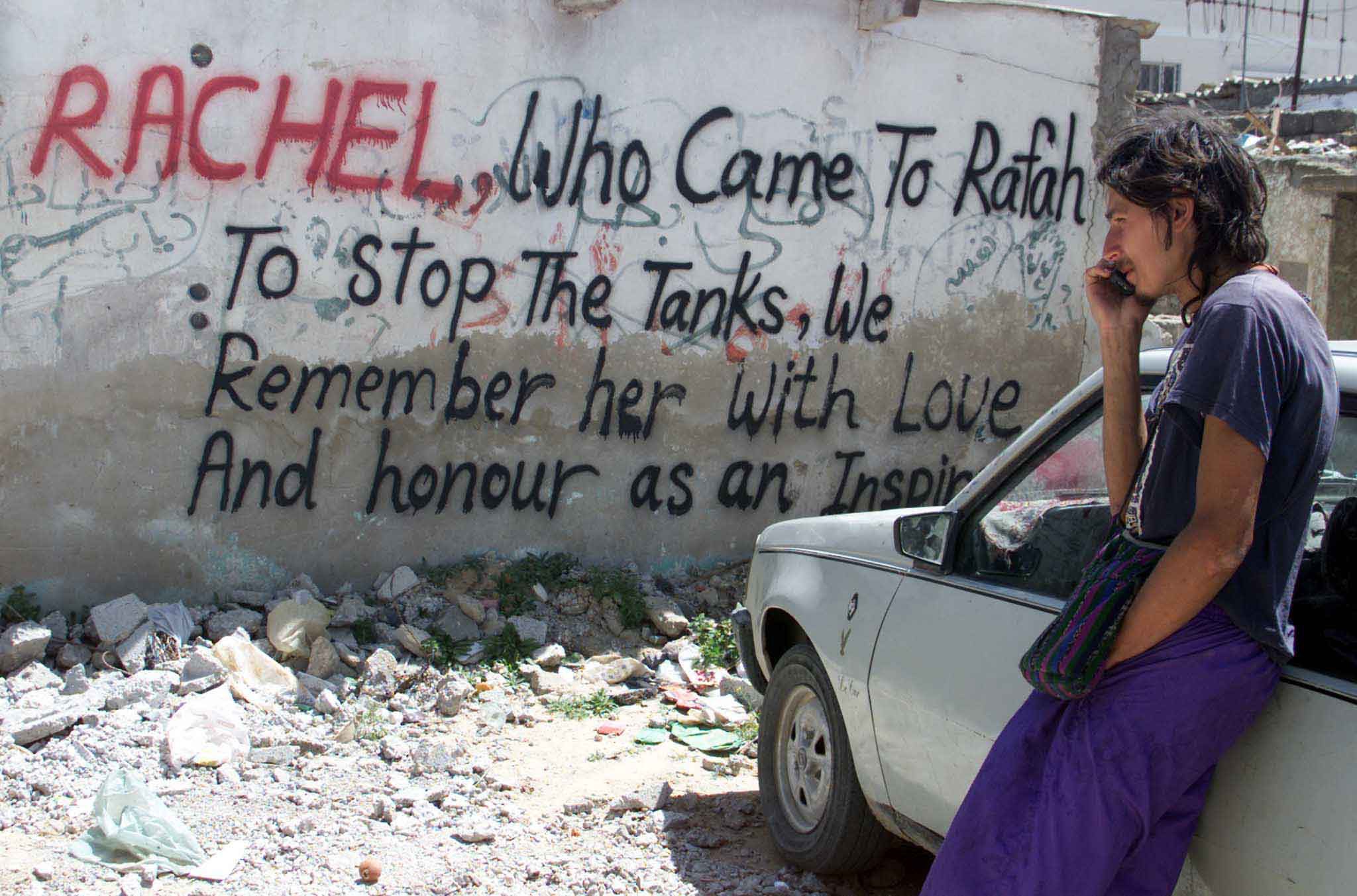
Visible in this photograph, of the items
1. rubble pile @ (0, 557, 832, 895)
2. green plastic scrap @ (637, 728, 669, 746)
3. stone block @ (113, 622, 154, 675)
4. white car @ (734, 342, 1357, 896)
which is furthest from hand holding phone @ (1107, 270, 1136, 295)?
stone block @ (113, 622, 154, 675)

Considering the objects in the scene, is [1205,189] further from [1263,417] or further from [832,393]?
[832,393]

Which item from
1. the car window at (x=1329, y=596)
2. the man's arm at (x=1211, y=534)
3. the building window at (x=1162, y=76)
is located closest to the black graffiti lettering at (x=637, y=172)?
the car window at (x=1329, y=596)

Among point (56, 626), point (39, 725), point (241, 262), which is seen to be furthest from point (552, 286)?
point (39, 725)

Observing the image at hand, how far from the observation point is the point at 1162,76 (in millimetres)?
26281

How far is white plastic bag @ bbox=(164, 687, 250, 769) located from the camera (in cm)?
443

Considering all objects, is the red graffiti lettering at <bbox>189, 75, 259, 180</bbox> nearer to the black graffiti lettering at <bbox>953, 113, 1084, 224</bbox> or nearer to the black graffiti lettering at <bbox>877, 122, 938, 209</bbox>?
the black graffiti lettering at <bbox>877, 122, 938, 209</bbox>

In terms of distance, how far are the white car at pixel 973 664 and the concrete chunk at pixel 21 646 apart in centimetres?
301

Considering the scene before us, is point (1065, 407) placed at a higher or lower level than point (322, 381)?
higher

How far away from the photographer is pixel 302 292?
6.07 m

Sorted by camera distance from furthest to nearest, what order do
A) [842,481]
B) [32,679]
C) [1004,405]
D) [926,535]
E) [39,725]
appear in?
[1004,405] < [842,481] < [32,679] < [39,725] < [926,535]

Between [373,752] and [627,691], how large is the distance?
117 cm

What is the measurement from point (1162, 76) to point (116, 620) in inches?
1011

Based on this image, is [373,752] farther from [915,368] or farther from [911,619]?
[915,368]

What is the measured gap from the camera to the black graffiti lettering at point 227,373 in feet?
19.6
